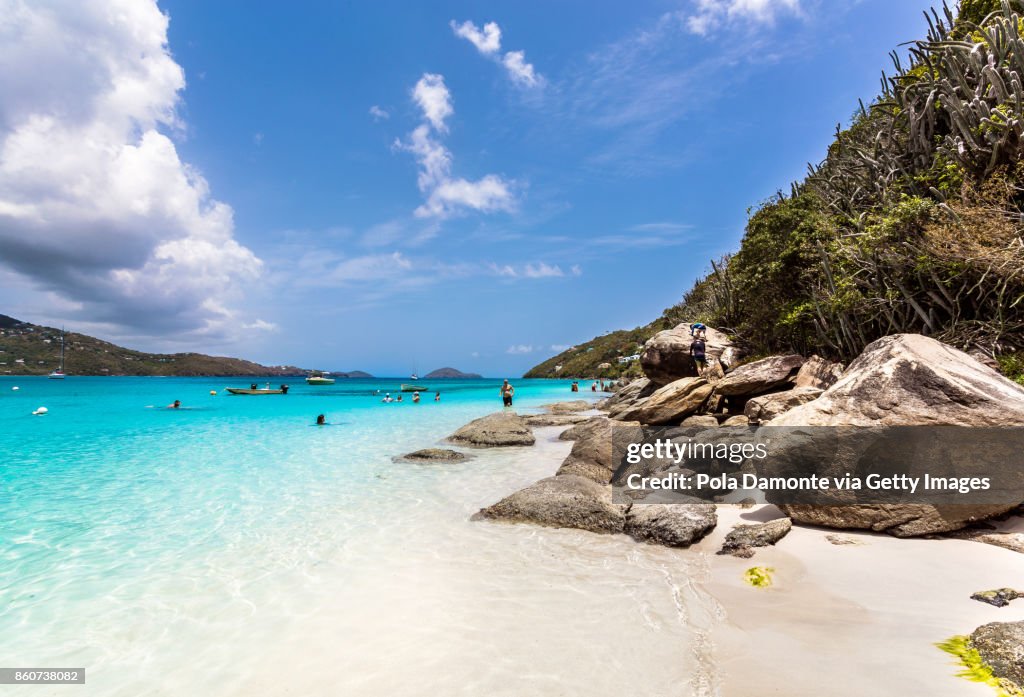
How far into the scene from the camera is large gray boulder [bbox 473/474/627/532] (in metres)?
7.93

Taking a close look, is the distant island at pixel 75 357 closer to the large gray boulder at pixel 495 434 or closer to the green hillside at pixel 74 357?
the green hillside at pixel 74 357

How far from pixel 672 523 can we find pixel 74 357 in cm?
19659

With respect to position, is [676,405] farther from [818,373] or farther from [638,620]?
[638,620]

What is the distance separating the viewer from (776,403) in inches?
451

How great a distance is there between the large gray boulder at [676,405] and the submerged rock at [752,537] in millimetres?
7394

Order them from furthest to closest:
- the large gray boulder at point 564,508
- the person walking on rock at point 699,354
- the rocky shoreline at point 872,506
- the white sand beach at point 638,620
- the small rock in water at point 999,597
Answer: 1. the person walking on rock at point 699,354
2. the large gray boulder at point 564,508
3. the rocky shoreline at point 872,506
4. the small rock in water at point 999,597
5. the white sand beach at point 638,620

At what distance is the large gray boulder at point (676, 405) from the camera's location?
1431 cm

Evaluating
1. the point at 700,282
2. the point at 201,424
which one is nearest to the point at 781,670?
the point at 201,424

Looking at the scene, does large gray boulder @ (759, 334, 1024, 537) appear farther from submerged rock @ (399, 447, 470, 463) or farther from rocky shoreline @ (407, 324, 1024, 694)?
A: submerged rock @ (399, 447, 470, 463)

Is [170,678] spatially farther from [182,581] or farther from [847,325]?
[847,325]

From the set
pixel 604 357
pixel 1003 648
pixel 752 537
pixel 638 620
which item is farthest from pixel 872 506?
pixel 604 357

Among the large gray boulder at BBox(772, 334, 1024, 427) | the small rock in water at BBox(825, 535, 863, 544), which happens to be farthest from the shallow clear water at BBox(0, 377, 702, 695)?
the large gray boulder at BBox(772, 334, 1024, 427)

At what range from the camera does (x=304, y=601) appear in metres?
5.83

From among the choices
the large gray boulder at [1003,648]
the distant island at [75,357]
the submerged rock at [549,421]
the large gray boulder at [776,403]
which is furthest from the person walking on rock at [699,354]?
the distant island at [75,357]
